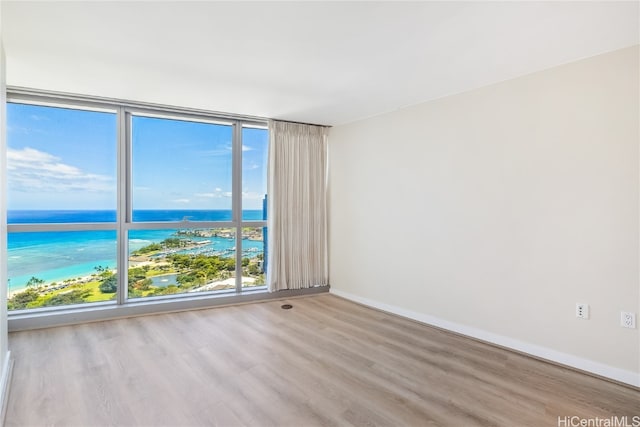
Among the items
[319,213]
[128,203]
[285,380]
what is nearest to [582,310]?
[285,380]

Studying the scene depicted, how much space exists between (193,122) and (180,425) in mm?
3492

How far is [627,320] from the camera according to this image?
225cm

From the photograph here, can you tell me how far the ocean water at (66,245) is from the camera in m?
3.33

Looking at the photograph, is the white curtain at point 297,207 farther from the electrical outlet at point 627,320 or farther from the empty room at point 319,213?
the electrical outlet at point 627,320

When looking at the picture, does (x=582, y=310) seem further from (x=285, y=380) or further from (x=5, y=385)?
(x=5, y=385)

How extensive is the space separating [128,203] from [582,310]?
464cm

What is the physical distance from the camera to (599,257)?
A: 7.80 ft

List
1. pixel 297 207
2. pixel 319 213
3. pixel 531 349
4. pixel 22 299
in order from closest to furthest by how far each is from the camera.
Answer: pixel 531 349 → pixel 22 299 → pixel 297 207 → pixel 319 213

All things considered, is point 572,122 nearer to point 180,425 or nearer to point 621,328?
point 621,328

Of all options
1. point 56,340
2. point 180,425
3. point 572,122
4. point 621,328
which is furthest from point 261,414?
point 572,122

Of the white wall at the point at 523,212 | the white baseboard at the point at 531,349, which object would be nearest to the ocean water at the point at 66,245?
the white wall at the point at 523,212

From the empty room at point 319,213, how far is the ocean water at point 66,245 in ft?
0.07

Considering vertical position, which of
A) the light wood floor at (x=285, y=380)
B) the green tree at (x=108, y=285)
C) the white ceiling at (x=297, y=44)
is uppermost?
the white ceiling at (x=297, y=44)

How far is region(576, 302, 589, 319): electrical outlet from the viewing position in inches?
95.7
